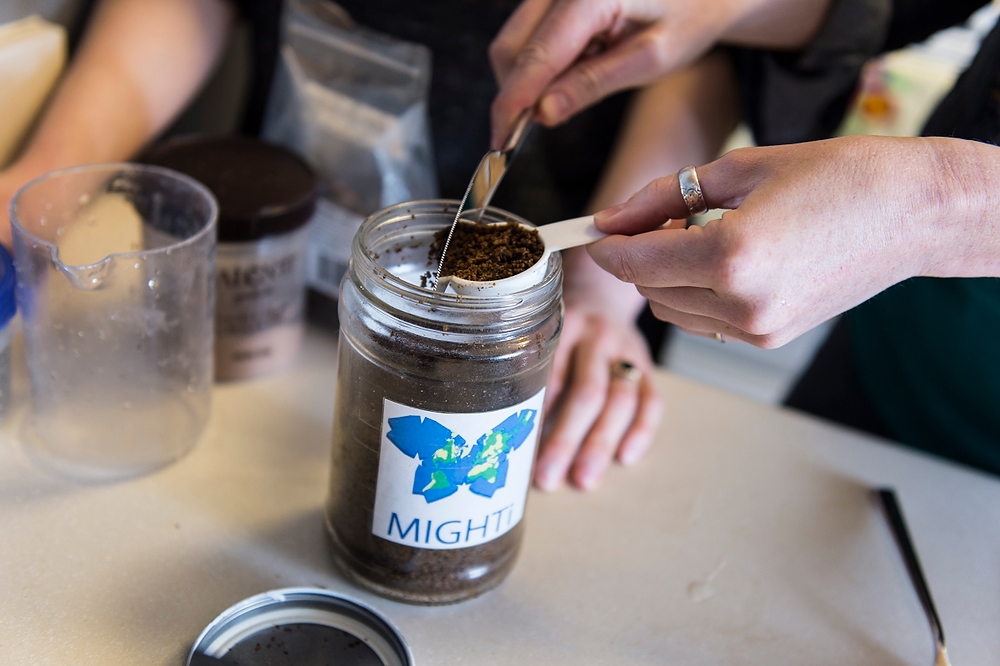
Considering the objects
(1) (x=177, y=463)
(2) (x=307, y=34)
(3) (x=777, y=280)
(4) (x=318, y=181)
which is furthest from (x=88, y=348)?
(3) (x=777, y=280)

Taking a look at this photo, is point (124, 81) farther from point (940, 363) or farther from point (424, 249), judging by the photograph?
point (940, 363)

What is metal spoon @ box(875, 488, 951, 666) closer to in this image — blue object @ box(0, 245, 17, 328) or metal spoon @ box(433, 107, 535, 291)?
metal spoon @ box(433, 107, 535, 291)

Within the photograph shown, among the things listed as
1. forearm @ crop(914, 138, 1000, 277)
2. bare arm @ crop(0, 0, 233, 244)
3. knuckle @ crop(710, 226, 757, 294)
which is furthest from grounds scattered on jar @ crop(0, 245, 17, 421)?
forearm @ crop(914, 138, 1000, 277)

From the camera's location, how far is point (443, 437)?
507mm

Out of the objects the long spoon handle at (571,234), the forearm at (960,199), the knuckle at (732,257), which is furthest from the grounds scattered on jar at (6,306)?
the forearm at (960,199)

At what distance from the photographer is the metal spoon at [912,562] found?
62 cm

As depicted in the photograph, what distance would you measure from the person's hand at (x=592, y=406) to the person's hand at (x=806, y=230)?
0.76 ft

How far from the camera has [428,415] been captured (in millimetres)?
502

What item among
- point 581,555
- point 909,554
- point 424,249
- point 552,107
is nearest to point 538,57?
point 552,107

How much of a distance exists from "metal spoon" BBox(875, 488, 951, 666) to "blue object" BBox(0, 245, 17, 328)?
0.71m

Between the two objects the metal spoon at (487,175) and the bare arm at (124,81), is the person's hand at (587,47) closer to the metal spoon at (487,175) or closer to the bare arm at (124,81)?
the metal spoon at (487,175)

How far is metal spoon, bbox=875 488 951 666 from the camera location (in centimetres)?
62

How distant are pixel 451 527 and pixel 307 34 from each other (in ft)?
1.79

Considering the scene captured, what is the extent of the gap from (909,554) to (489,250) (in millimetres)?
453
